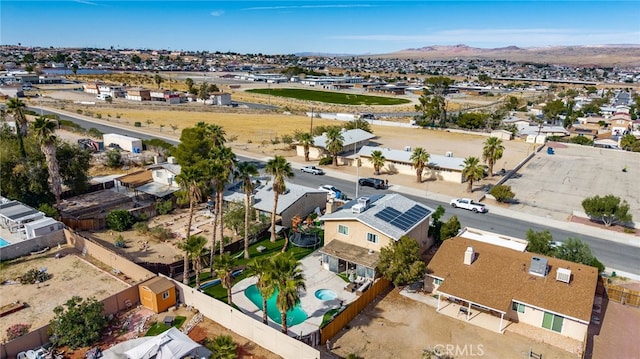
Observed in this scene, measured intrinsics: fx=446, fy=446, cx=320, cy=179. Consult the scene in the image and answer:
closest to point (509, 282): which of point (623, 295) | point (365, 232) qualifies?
point (623, 295)

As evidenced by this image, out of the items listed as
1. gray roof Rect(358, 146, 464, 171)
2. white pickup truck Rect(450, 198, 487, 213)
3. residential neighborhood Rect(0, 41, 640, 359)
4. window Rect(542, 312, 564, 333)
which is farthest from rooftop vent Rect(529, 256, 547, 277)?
gray roof Rect(358, 146, 464, 171)

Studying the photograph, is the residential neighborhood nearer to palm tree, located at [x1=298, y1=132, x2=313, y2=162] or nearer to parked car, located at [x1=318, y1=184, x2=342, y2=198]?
parked car, located at [x1=318, y1=184, x2=342, y2=198]

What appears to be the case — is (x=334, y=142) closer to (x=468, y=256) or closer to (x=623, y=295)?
(x=468, y=256)

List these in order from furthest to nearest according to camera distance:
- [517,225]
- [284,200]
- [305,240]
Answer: [517,225]
[284,200]
[305,240]

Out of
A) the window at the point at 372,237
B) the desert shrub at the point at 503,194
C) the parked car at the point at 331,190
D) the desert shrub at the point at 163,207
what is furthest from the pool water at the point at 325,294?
the desert shrub at the point at 503,194

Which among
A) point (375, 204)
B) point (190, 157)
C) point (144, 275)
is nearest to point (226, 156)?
point (144, 275)

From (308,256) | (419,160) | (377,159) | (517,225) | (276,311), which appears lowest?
(276,311)

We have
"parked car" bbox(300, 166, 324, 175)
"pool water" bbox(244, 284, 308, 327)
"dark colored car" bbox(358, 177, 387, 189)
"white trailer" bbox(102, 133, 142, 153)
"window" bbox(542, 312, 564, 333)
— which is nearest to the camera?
"window" bbox(542, 312, 564, 333)
